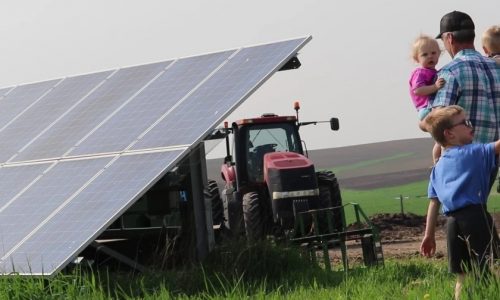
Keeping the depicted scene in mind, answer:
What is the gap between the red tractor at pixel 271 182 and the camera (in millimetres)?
12367

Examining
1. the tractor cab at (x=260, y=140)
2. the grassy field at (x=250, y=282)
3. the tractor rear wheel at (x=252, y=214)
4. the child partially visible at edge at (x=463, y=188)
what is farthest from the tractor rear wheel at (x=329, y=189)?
the child partially visible at edge at (x=463, y=188)

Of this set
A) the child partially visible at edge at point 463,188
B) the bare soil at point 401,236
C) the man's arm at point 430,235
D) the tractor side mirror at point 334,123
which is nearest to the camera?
the child partially visible at edge at point 463,188

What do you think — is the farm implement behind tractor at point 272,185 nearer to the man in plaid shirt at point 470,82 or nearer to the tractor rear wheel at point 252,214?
the tractor rear wheel at point 252,214

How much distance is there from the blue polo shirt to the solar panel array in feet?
10.3

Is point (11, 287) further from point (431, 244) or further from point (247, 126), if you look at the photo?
point (247, 126)

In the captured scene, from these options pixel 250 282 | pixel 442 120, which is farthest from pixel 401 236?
pixel 442 120

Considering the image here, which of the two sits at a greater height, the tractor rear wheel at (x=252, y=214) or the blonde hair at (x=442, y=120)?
the blonde hair at (x=442, y=120)

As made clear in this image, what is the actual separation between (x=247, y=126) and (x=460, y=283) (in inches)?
344

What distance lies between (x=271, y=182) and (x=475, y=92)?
263 inches

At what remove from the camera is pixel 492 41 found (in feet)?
22.4

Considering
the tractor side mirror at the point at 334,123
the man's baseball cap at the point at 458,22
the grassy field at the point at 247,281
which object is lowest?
the grassy field at the point at 247,281

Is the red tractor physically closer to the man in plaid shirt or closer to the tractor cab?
the tractor cab

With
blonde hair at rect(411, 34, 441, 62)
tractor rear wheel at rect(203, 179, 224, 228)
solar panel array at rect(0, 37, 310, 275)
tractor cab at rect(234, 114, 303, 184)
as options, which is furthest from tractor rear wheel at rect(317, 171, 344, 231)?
blonde hair at rect(411, 34, 441, 62)

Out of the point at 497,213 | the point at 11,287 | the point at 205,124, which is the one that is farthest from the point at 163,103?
the point at 497,213
